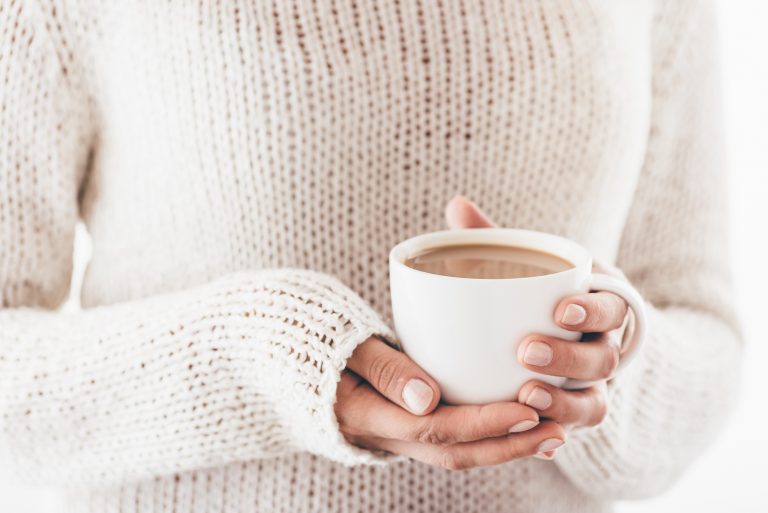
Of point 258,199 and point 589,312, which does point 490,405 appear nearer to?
point 589,312

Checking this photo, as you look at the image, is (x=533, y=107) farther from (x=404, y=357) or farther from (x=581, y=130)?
(x=404, y=357)

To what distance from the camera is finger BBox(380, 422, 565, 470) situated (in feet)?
1.55

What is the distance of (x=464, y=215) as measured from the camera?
58cm

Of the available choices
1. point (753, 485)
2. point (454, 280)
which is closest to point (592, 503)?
point (454, 280)

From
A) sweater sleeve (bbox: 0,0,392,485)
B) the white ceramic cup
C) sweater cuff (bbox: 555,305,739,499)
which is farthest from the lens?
sweater cuff (bbox: 555,305,739,499)

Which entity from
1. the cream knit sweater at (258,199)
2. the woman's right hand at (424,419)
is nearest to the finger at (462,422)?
the woman's right hand at (424,419)

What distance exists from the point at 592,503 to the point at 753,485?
76 centimetres

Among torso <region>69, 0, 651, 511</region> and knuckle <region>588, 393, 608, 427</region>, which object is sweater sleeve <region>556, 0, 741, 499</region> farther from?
knuckle <region>588, 393, 608, 427</region>

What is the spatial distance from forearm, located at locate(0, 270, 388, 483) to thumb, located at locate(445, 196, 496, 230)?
0.11m

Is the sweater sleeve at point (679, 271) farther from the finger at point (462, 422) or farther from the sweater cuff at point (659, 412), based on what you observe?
the finger at point (462, 422)

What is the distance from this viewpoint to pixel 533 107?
0.69 m

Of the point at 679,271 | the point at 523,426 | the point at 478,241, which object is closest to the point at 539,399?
the point at 523,426

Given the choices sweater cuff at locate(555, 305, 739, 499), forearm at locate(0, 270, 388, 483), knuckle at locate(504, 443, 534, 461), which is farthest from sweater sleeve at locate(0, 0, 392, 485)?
sweater cuff at locate(555, 305, 739, 499)

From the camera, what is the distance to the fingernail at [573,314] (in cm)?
44
